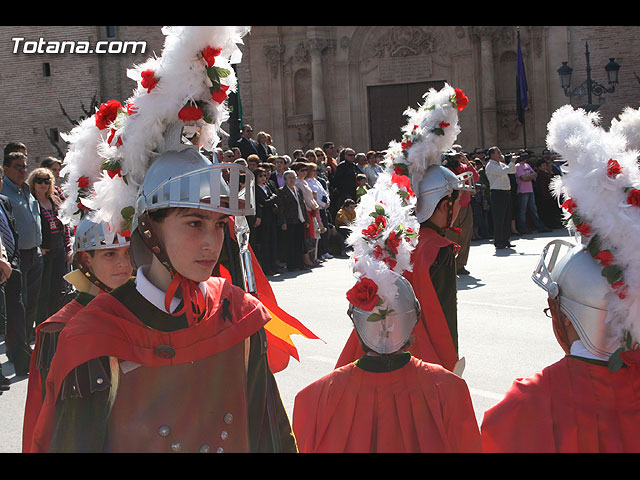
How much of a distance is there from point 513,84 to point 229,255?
73.1 ft

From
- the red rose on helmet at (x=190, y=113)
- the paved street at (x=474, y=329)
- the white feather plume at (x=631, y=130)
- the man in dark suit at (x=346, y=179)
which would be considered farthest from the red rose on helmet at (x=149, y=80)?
the man in dark suit at (x=346, y=179)

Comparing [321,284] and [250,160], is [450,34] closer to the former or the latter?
[250,160]

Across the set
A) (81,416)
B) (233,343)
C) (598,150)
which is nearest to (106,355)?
(81,416)

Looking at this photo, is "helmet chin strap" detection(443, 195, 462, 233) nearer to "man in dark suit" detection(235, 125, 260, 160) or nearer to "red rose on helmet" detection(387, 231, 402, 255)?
"red rose on helmet" detection(387, 231, 402, 255)

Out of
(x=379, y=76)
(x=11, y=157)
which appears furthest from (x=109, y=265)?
(x=379, y=76)

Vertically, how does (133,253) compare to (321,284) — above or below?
above

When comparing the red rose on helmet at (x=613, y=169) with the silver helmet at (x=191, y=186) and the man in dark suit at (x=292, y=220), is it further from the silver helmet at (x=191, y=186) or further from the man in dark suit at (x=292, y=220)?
the man in dark suit at (x=292, y=220)

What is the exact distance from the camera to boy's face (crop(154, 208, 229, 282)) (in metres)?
2.68

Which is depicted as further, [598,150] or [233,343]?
[598,150]

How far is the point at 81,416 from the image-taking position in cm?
243

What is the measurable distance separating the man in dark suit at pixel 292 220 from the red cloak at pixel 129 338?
1186cm

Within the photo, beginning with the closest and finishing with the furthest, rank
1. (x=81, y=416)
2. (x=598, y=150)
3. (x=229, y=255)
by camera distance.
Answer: (x=81, y=416) < (x=598, y=150) < (x=229, y=255)

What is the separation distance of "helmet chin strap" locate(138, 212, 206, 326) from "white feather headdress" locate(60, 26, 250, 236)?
0.18 meters

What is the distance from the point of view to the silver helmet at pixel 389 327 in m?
3.60
